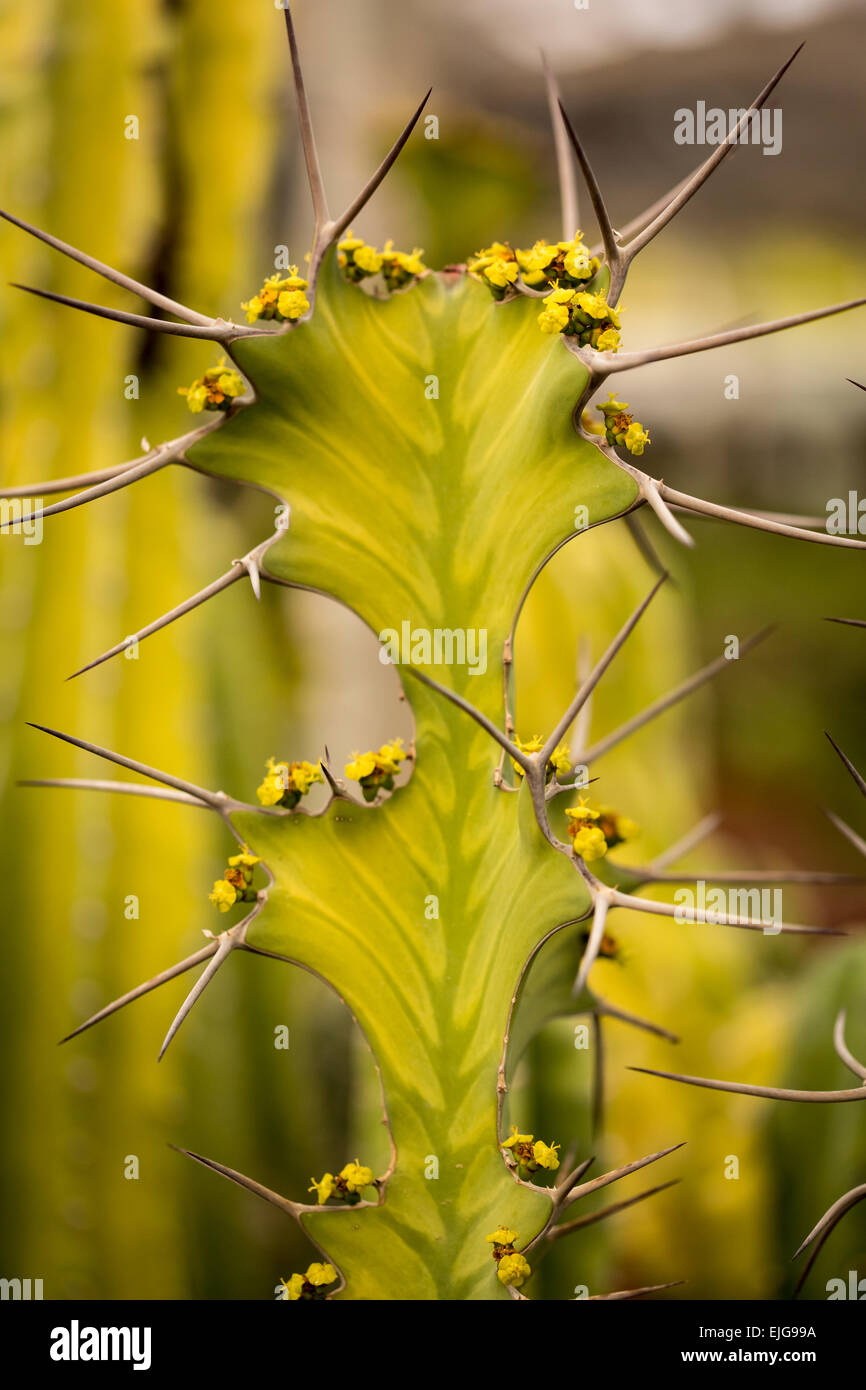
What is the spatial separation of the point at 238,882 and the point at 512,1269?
0.17 m

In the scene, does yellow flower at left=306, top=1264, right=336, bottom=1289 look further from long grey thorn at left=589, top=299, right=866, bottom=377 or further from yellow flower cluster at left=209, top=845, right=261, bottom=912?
long grey thorn at left=589, top=299, right=866, bottom=377

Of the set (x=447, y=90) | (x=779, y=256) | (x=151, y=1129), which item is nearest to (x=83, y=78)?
(x=151, y=1129)

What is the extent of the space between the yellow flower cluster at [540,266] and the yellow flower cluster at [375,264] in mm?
26

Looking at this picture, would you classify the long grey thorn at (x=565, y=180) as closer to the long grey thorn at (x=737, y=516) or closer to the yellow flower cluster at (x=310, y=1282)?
the long grey thorn at (x=737, y=516)

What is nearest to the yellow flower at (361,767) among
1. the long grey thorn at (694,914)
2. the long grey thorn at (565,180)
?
the long grey thorn at (694,914)

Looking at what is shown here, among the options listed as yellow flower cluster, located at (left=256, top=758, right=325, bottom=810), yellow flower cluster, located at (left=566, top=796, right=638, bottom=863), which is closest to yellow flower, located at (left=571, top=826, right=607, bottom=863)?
yellow flower cluster, located at (left=566, top=796, right=638, bottom=863)

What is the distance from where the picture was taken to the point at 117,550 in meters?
0.85

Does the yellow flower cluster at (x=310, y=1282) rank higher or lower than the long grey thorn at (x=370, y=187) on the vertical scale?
lower

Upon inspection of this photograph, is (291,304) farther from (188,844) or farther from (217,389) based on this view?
(188,844)

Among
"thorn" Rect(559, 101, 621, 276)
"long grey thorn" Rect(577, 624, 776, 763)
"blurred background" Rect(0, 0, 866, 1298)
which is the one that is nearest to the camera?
"thorn" Rect(559, 101, 621, 276)

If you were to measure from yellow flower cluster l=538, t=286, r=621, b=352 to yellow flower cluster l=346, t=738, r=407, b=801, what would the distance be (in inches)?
6.3

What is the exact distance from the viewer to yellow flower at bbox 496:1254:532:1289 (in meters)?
0.39

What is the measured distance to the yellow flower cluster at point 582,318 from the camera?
38 cm

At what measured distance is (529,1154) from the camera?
404 millimetres
